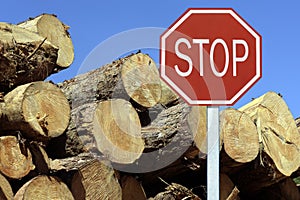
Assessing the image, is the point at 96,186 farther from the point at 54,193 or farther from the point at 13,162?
the point at 13,162

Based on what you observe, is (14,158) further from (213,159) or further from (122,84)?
(213,159)

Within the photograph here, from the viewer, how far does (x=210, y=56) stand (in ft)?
8.60

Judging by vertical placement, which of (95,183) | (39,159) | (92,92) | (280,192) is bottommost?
(280,192)

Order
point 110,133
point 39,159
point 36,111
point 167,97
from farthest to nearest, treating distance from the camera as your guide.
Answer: point 167,97 < point 110,133 < point 39,159 < point 36,111

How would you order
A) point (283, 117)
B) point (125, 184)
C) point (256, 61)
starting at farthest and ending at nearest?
point (283, 117)
point (125, 184)
point (256, 61)

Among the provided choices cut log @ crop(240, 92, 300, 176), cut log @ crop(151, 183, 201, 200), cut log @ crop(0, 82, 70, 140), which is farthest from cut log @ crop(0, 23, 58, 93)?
cut log @ crop(240, 92, 300, 176)

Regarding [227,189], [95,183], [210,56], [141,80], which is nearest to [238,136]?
[227,189]

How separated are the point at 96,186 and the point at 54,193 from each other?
1.37 ft

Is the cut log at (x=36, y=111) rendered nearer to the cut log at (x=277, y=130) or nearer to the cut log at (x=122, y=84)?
the cut log at (x=122, y=84)

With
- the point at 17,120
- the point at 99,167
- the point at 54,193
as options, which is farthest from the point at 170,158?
the point at 17,120

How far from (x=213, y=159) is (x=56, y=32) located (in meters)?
3.09

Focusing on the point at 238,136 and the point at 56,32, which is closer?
the point at 238,136

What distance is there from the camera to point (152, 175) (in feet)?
16.3

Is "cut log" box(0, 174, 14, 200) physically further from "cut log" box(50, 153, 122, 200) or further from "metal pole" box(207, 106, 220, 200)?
"metal pole" box(207, 106, 220, 200)
